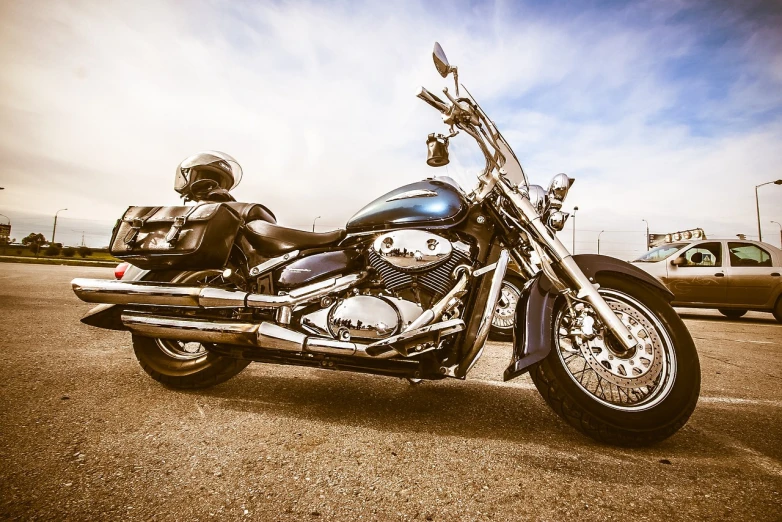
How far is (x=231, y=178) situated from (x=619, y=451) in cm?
302

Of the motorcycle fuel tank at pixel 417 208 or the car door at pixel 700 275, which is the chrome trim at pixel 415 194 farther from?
the car door at pixel 700 275

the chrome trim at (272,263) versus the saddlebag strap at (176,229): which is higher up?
the saddlebag strap at (176,229)

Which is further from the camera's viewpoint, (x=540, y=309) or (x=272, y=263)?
(x=272, y=263)

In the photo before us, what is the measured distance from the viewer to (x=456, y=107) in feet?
7.69

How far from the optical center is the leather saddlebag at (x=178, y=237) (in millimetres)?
2330

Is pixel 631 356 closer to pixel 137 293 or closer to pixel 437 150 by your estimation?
pixel 437 150

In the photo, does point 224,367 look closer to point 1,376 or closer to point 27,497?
point 27,497

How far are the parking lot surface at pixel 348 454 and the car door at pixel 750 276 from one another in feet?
18.6

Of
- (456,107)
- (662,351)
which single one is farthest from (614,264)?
(456,107)

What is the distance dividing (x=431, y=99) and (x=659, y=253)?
7.70m

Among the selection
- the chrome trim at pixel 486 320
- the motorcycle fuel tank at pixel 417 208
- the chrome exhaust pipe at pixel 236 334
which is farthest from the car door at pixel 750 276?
the chrome exhaust pipe at pixel 236 334

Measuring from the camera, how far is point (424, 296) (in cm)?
225

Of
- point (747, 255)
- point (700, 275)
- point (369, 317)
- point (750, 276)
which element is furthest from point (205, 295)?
→ point (747, 255)

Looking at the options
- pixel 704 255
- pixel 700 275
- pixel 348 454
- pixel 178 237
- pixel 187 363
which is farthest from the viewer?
pixel 704 255
